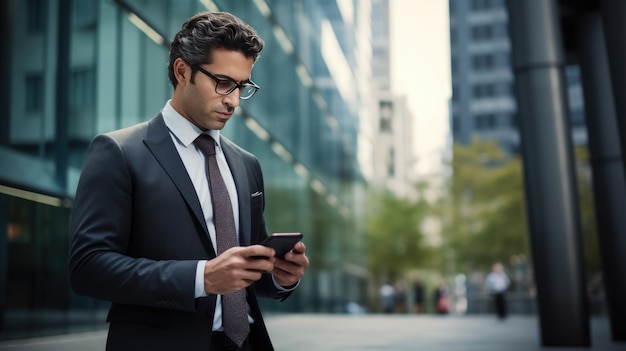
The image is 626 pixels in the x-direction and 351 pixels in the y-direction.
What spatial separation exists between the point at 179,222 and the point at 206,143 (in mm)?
338

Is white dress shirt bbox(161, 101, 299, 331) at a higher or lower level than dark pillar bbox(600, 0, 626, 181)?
lower

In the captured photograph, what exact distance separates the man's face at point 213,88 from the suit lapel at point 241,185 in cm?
17

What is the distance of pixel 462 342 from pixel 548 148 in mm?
4240

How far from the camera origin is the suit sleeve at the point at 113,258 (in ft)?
7.30

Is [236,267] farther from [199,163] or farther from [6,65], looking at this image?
[6,65]

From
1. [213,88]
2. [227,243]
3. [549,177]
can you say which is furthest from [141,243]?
[549,177]

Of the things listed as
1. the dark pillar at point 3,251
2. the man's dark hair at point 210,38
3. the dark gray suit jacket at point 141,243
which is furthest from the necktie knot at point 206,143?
the dark pillar at point 3,251

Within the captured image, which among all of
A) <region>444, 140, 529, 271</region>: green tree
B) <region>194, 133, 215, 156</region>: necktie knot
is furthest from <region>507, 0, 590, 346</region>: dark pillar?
<region>444, 140, 529, 271</region>: green tree

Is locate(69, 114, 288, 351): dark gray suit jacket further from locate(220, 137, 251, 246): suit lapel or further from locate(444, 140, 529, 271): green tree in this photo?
locate(444, 140, 529, 271): green tree

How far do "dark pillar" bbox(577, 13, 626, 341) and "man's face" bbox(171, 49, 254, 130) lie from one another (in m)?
13.2

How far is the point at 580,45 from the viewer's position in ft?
51.5

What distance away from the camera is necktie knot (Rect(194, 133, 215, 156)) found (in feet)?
8.57

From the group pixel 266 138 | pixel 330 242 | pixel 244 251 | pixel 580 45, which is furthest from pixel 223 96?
pixel 330 242

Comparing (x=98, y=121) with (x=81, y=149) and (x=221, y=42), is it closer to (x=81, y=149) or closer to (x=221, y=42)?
(x=81, y=149)
